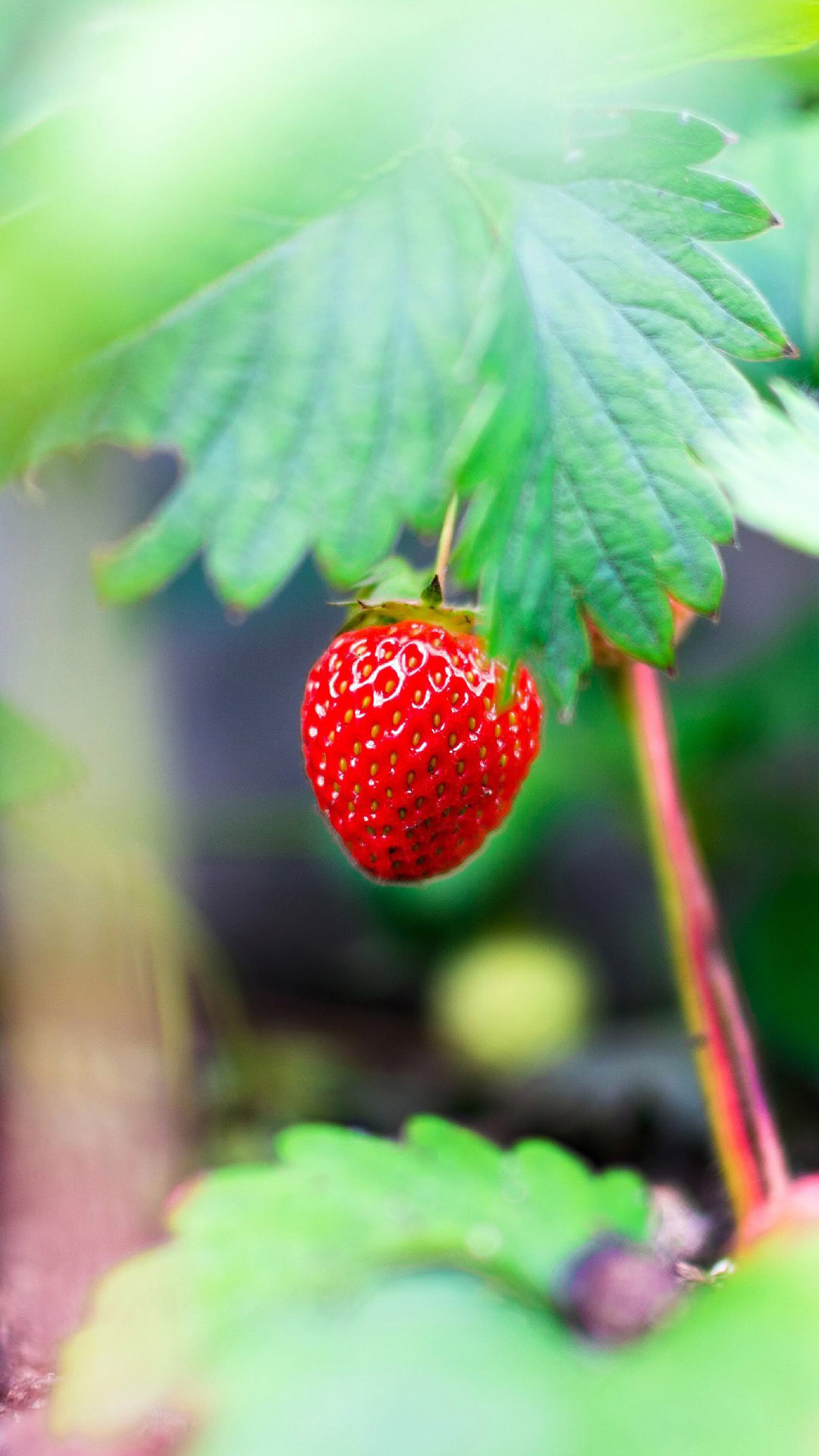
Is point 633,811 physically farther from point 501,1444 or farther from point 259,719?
point 501,1444

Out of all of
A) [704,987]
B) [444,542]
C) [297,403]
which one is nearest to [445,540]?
[444,542]

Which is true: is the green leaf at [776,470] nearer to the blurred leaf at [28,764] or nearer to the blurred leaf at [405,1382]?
the blurred leaf at [405,1382]

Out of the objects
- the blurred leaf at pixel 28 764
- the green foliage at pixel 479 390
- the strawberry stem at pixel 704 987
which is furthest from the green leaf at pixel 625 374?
the blurred leaf at pixel 28 764

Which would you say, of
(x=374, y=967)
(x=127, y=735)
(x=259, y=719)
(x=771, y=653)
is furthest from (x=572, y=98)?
(x=259, y=719)

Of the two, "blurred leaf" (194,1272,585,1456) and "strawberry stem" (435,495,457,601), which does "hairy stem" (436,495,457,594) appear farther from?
"blurred leaf" (194,1272,585,1456)

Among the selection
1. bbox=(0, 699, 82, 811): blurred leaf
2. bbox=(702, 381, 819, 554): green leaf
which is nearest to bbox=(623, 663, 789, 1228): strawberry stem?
bbox=(702, 381, 819, 554): green leaf
